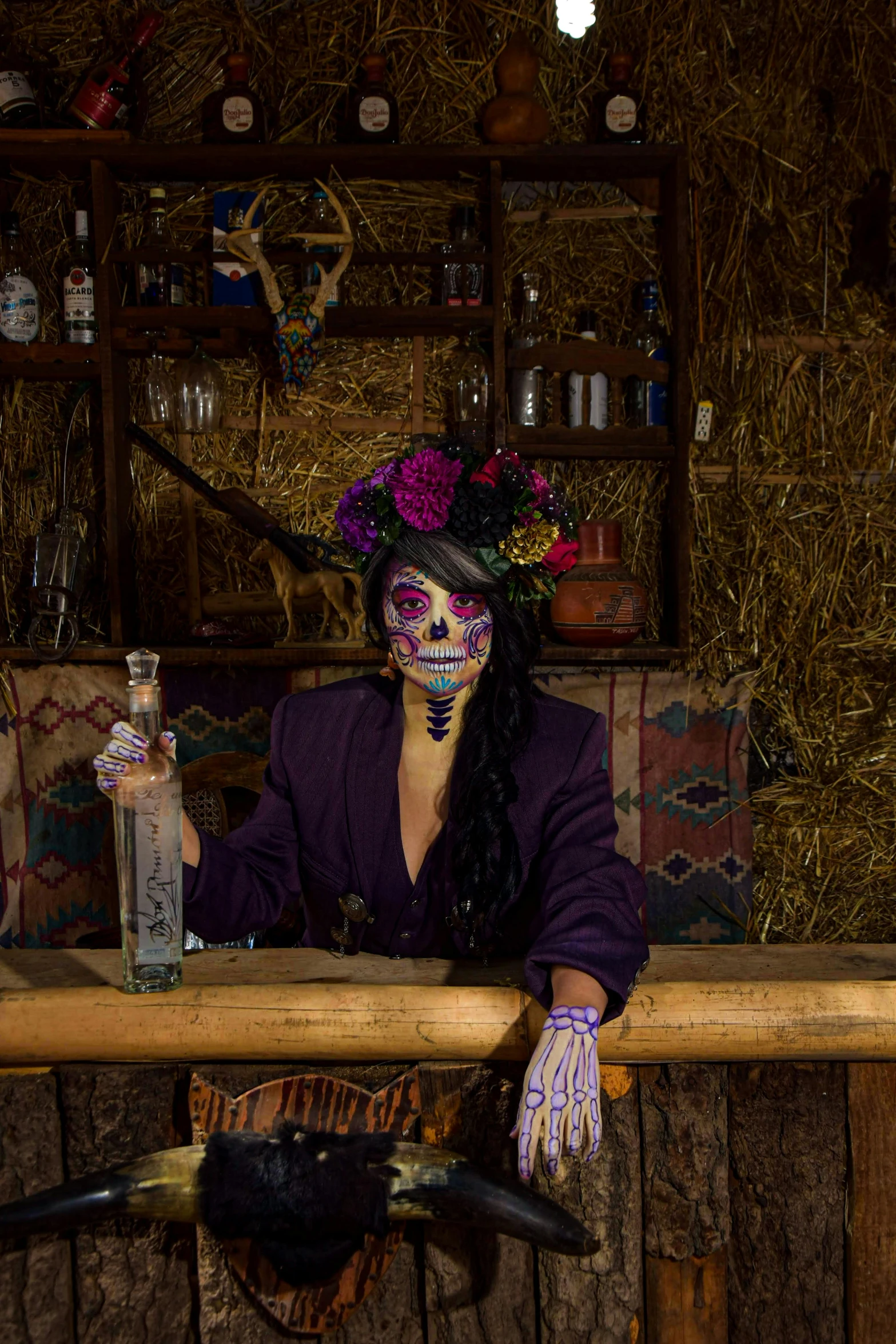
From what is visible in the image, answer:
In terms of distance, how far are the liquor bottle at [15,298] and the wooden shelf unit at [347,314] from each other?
8 cm

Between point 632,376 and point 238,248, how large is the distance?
4.48ft

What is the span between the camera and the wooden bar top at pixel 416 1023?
48.3 inches

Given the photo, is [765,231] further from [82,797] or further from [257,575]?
[82,797]

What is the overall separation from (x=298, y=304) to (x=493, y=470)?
6.17 ft

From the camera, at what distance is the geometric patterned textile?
336 cm

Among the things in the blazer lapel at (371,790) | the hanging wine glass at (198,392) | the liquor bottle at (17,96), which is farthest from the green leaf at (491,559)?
the liquor bottle at (17,96)

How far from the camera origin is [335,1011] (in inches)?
48.8

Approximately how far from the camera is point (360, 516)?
71.1 inches

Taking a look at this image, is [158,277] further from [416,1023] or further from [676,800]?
[416,1023]

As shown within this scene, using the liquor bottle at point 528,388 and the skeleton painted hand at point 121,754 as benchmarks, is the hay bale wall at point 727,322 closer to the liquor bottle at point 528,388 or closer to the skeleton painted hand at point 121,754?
the liquor bottle at point 528,388

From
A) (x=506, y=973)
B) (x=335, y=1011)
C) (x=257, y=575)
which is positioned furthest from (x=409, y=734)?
(x=257, y=575)

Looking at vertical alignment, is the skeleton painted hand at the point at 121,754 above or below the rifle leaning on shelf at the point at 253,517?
below

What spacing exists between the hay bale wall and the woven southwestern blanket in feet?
0.98

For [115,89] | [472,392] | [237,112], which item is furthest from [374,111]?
[472,392]
